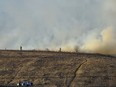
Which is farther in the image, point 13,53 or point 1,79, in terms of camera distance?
point 13,53

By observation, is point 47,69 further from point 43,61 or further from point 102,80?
point 102,80

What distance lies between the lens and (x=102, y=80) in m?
130

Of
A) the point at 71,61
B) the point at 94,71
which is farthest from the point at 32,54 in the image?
the point at 94,71

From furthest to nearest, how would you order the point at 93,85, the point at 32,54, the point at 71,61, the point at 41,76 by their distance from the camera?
the point at 32,54, the point at 71,61, the point at 41,76, the point at 93,85

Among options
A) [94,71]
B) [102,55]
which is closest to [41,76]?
[94,71]

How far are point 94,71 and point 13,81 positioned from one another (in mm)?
20285

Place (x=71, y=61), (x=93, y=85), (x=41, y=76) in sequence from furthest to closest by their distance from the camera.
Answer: (x=71, y=61), (x=41, y=76), (x=93, y=85)

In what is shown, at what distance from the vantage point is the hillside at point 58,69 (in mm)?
130375

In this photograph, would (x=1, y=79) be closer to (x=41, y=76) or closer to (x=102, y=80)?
(x=41, y=76)

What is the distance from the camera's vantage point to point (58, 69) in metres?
140

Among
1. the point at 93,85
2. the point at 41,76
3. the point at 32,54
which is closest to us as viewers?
the point at 93,85

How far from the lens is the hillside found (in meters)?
130

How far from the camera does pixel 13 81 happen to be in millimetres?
133875

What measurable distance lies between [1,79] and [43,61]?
16240 mm
